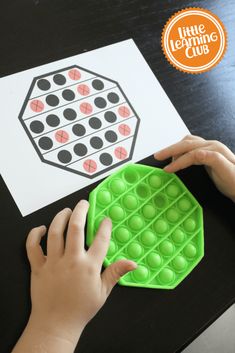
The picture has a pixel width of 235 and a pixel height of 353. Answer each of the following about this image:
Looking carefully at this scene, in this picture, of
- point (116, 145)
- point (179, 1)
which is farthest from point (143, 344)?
point (179, 1)

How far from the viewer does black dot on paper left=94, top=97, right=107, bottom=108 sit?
1.86 feet

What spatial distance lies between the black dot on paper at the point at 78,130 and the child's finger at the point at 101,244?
0.15 m

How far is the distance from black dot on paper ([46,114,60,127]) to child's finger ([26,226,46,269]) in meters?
0.16

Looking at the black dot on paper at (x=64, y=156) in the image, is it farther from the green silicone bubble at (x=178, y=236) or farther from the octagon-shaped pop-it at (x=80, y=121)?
the green silicone bubble at (x=178, y=236)

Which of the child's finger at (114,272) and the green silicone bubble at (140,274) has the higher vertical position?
Result: the child's finger at (114,272)

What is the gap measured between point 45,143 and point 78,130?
0.18 feet

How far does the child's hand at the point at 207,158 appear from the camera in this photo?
54 cm

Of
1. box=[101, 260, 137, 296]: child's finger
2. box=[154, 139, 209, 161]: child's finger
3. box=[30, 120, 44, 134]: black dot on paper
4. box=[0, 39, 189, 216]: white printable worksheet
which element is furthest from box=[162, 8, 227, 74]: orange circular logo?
box=[101, 260, 137, 296]: child's finger

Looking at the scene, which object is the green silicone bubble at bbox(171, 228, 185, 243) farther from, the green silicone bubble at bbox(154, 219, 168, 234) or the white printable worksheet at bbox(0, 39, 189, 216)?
the white printable worksheet at bbox(0, 39, 189, 216)

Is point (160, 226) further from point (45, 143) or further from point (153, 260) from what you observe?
point (45, 143)

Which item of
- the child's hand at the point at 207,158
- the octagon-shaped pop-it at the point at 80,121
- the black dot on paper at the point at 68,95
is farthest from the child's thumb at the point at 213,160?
the black dot on paper at the point at 68,95

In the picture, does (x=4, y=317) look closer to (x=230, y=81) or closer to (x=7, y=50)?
(x=7, y=50)

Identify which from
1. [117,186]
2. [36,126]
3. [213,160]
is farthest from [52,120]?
[213,160]

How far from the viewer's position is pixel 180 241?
0.51 m
